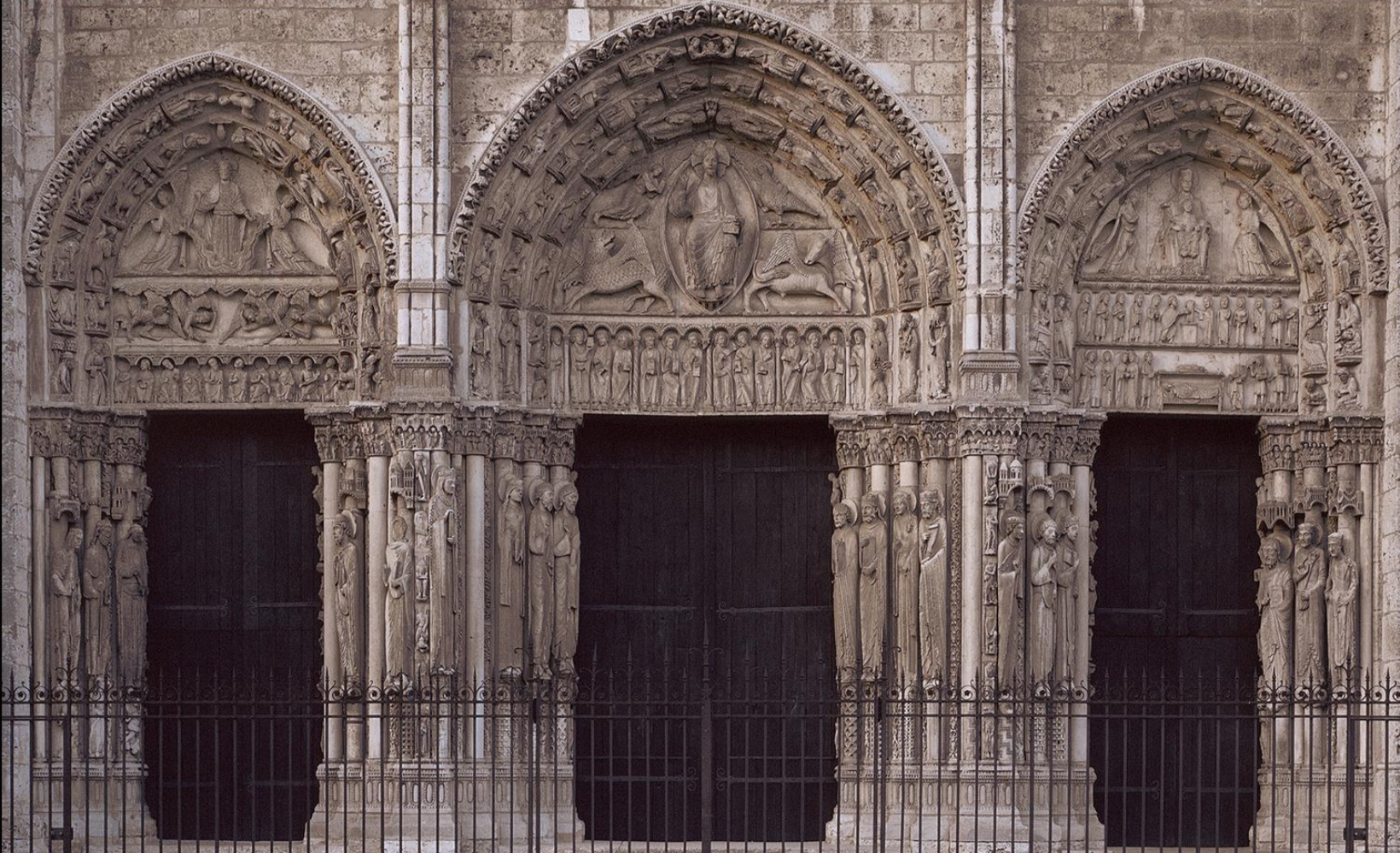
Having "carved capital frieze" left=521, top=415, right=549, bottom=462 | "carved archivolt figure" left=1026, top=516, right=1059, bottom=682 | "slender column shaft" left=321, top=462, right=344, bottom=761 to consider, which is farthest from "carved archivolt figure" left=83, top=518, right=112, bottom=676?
"carved archivolt figure" left=1026, top=516, right=1059, bottom=682

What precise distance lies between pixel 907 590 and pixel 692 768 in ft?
6.74

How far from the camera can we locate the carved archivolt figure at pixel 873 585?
15.4 meters

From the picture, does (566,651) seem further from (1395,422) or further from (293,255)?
(1395,422)

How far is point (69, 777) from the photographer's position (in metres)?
13.1

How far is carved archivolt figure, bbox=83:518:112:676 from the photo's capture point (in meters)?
15.2

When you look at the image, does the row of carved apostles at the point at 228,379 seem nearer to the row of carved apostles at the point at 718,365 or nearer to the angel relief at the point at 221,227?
the angel relief at the point at 221,227

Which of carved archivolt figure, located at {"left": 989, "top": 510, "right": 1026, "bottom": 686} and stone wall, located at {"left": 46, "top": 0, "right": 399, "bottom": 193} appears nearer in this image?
carved archivolt figure, located at {"left": 989, "top": 510, "right": 1026, "bottom": 686}

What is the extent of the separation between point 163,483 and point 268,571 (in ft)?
3.14

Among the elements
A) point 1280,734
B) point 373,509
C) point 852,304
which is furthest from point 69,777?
point 1280,734

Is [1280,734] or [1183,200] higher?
[1183,200]

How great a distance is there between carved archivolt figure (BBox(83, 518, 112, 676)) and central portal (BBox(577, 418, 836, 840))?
3.22m

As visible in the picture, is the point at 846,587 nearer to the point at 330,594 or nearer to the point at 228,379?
the point at 330,594

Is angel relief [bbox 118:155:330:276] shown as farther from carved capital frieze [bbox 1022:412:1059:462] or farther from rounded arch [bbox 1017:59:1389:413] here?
rounded arch [bbox 1017:59:1389:413]

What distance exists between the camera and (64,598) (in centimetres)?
1499
